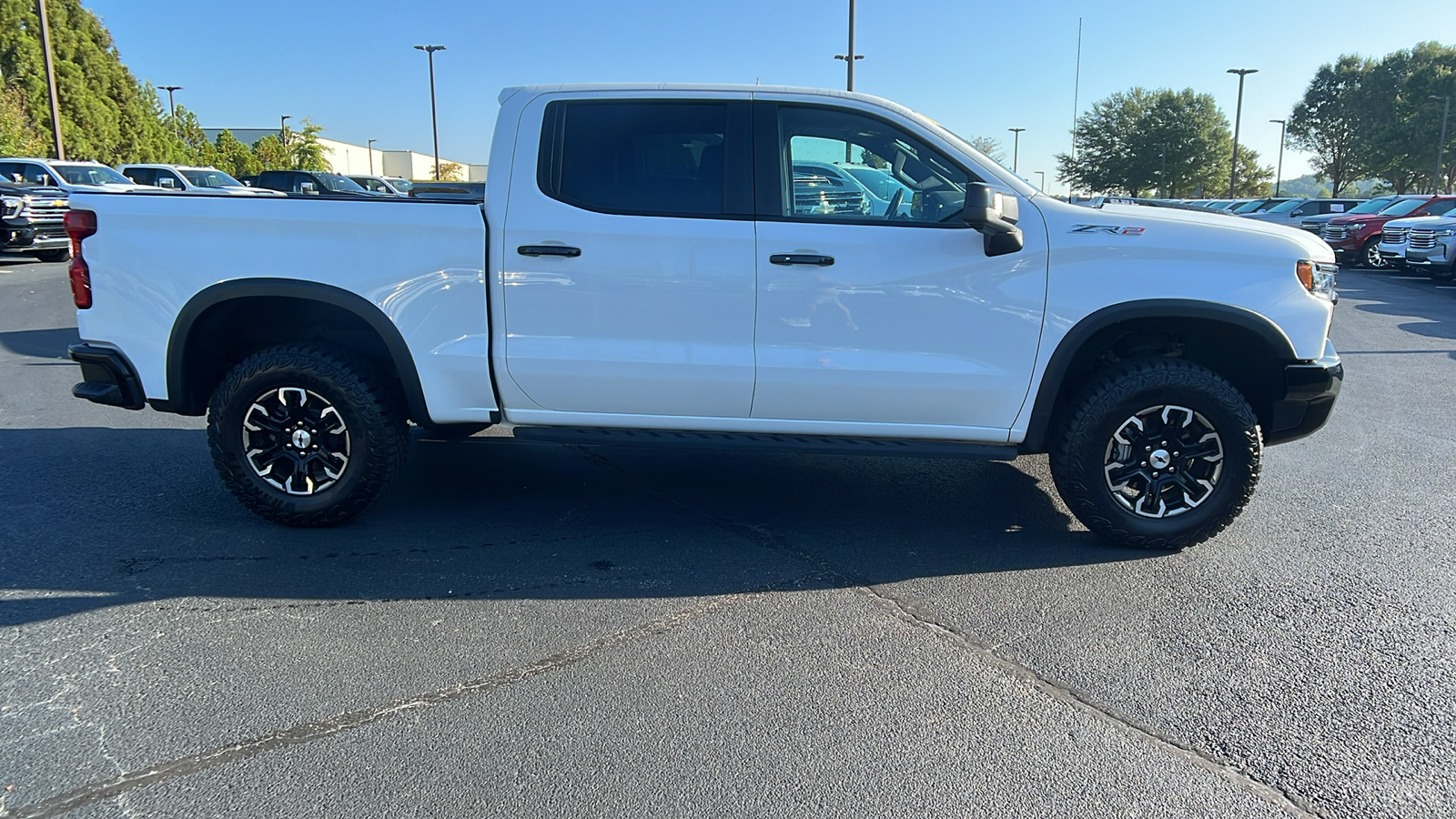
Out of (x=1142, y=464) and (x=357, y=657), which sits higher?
(x=1142, y=464)

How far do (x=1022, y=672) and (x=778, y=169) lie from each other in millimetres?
2331

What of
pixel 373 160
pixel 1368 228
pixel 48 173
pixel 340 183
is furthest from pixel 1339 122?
pixel 373 160

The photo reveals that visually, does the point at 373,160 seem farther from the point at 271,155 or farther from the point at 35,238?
the point at 35,238

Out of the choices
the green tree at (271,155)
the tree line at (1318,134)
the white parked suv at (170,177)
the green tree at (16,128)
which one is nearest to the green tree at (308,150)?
the green tree at (271,155)

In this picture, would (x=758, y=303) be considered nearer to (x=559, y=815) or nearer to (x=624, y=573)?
(x=624, y=573)

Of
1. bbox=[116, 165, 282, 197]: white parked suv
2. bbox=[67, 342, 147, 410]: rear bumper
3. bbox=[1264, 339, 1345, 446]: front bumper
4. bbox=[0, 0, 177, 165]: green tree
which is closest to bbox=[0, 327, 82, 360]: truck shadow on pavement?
bbox=[67, 342, 147, 410]: rear bumper

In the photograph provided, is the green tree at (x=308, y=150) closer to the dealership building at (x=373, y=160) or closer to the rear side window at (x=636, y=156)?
the dealership building at (x=373, y=160)

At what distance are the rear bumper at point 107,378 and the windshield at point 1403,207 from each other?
2514cm

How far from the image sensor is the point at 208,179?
24.3 m

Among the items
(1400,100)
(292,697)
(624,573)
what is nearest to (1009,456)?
(624,573)

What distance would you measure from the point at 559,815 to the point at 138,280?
11.1ft

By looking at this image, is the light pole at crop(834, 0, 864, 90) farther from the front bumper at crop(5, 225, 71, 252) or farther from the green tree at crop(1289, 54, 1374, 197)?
the green tree at crop(1289, 54, 1374, 197)

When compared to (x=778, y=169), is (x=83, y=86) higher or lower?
higher

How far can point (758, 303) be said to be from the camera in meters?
4.23
